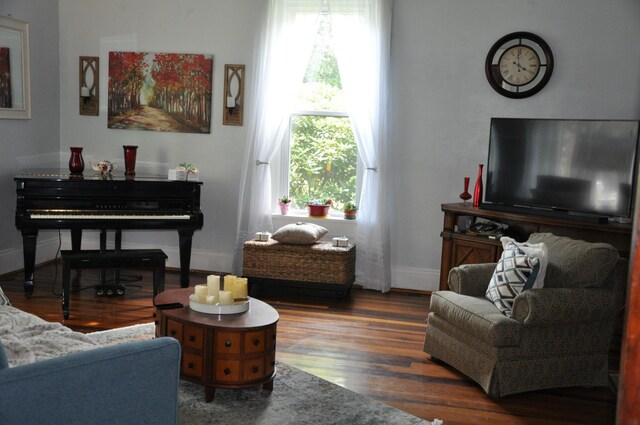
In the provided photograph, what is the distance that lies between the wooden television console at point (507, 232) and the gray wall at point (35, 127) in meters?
3.73

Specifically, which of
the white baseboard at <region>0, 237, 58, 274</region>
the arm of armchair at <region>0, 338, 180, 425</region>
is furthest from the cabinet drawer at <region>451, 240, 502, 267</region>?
the white baseboard at <region>0, 237, 58, 274</region>

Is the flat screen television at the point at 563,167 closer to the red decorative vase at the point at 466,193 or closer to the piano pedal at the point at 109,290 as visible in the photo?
the red decorative vase at the point at 466,193

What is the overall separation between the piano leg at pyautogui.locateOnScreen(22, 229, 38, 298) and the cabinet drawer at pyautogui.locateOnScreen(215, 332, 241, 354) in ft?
8.07

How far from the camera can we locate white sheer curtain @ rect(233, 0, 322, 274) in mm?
6133

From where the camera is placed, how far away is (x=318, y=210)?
20.8 feet

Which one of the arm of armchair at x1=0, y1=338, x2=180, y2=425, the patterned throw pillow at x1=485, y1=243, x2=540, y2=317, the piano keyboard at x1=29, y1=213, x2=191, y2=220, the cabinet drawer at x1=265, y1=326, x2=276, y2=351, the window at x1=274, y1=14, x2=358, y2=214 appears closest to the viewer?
the arm of armchair at x1=0, y1=338, x2=180, y2=425

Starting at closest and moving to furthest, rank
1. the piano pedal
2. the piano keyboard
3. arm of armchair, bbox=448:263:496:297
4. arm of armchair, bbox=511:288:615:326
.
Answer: arm of armchair, bbox=511:288:615:326 < arm of armchair, bbox=448:263:496:297 < the piano keyboard < the piano pedal

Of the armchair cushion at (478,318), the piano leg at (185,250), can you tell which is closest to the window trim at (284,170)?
the piano leg at (185,250)

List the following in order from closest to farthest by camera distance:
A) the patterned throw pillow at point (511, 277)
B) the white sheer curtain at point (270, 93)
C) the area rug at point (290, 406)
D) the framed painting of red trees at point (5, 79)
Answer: the area rug at point (290, 406) → the patterned throw pillow at point (511, 277) → the framed painting of red trees at point (5, 79) → the white sheer curtain at point (270, 93)

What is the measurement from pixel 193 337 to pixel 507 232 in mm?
2898

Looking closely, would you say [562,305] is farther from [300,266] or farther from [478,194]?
[300,266]

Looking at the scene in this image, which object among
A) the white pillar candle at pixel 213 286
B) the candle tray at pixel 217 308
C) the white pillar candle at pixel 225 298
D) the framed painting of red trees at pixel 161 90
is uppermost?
the framed painting of red trees at pixel 161 90

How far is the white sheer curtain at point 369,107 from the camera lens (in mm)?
5992

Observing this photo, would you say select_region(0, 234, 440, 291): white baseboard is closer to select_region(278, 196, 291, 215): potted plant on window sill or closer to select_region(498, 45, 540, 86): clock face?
select_region(278, 196, 291, 215): potted plant on window sill
